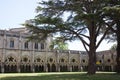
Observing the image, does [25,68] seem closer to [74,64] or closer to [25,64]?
[25,64]

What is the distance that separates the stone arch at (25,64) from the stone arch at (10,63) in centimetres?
135

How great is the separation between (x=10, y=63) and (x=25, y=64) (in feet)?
9.76

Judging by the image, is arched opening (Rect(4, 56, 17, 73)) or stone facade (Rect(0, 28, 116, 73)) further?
stone facade (Rect(0, 28, 116, 73))

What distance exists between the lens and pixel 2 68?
4059 centimetres

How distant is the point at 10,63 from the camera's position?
138ft

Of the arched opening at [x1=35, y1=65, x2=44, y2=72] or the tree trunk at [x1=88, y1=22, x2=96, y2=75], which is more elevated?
the tree trunk at [x1=88, y1=22, x2=96, y2=75]

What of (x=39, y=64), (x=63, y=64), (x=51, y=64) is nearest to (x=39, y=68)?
(x=39, y=64)

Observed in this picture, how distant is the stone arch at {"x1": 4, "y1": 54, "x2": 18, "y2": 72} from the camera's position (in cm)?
4190

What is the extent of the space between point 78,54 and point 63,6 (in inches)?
1174

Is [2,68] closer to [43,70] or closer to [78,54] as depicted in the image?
[43,70]

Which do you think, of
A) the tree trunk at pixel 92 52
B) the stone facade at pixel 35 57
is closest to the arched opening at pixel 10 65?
the stone facade at pixel 35 57

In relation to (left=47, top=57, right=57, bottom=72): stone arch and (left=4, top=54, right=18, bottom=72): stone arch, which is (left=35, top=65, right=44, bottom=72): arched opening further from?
(left=4, top=54, right=18, bottom=72): stone arch

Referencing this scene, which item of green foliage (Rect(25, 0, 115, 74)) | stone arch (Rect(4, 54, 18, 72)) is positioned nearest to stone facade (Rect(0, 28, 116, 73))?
stone arch (Rect(4, 54, 18, 72))

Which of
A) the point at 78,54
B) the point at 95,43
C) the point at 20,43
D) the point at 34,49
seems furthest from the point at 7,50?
the point at 95,43
